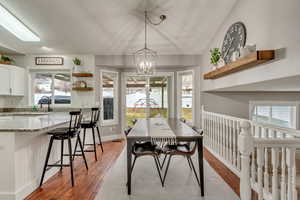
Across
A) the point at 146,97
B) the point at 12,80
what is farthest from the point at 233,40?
the point at 12,80

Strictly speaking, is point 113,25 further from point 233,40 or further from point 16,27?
point 233,40

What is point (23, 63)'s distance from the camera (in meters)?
4.55

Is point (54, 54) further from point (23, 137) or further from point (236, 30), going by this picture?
point (236, 30)

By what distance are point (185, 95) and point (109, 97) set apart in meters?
A: 2.31

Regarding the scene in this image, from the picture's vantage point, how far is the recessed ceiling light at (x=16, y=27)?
310 centimetres

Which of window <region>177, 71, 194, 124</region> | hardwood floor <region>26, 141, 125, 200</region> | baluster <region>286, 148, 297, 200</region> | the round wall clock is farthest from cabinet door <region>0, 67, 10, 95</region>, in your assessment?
baluster <region>286, 148, 297, 200</region>

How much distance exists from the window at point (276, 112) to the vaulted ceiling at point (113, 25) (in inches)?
95.7

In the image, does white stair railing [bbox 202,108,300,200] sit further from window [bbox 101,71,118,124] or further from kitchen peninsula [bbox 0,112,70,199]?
window [bbox 101,71,118,124]

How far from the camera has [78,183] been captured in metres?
2.41

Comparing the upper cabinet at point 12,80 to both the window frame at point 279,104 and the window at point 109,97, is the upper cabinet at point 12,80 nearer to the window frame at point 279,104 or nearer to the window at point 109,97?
the window at point 109,97

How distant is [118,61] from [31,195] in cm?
347

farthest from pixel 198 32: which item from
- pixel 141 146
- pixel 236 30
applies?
pixel 141 146

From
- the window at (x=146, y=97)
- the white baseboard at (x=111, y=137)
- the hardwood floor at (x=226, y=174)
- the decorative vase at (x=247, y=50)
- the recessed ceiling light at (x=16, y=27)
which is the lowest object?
the hardwood floor at (x=226, y=174)

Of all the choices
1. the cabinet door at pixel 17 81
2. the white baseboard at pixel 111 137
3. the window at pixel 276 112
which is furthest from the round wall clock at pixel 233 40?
the cabinet door at pixel 17 81
